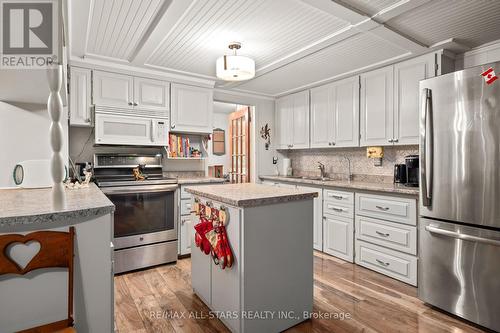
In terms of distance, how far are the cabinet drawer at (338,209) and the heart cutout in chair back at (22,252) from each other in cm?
286

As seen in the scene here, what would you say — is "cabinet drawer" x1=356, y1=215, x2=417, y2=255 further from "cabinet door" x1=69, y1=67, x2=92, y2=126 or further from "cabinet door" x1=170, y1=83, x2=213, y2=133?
"cabinet door" x1=69, y1=67, x2=92, y2=126

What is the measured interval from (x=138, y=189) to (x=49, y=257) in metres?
1.83

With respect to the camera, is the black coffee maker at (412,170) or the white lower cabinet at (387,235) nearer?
the white lower cabinet at (387,235)

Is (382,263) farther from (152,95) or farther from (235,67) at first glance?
(152,95)

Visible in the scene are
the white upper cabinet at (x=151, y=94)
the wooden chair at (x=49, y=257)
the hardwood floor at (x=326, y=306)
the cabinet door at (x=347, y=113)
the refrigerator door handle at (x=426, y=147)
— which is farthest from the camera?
the cabinet door at (x=347, y=113)

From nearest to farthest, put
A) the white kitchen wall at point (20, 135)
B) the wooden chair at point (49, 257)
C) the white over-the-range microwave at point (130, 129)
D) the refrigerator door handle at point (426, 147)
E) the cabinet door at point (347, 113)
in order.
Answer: the wooden chair at point (49, 257)
the refrigerator door handle at point (426, 147)
the white kitchen wall at point (20, 135)
the white over-the-range microwave at point (130, 129)
the cabinet door at point (347, 113)

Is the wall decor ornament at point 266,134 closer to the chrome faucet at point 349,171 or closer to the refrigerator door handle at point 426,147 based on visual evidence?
the chrome faucet at point 349,171

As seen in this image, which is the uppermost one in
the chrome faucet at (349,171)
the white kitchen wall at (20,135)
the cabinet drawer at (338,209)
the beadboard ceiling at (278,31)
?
the beadboard ceiling at (278,31)

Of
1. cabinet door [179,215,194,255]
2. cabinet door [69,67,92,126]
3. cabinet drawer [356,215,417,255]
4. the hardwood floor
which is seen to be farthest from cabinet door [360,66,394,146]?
cabinet door [69,67,92,126]

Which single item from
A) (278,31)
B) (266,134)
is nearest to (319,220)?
(266,134)

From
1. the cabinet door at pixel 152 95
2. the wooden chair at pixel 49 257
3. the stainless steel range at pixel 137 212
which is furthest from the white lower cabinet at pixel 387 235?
the wooden chair at pixel 49 257

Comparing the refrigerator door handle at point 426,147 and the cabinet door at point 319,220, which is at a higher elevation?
the refrigerator door handle at point 426,147

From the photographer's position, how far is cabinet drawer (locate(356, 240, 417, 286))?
263cm

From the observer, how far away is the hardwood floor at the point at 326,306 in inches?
78.0
